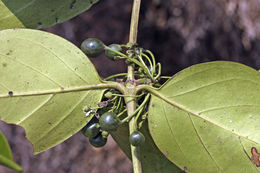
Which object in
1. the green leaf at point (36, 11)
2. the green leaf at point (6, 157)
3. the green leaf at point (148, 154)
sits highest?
the green leaf at point (36, 11)

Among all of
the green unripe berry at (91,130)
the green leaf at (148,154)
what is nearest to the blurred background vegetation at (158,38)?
the green leaf at (148,154)

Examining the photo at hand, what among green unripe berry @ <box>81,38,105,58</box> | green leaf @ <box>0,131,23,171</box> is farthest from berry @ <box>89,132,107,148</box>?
green leaf @ <box>0,131,23,171</box>

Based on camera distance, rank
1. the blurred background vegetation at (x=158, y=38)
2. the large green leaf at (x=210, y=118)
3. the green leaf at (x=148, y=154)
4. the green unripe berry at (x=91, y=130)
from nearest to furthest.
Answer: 1. the large green leaf at (x=210, y=118)
2. the green unripe berry at (x=91, y=130)
3. the green leaf at (x=148, y=154)
4. the blurred background vegetation at (x=158, y=38)

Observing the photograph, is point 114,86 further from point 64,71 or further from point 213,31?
point 213,31

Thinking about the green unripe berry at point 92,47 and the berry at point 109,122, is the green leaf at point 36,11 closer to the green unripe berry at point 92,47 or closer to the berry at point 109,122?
the green unripe berry at point 92,47

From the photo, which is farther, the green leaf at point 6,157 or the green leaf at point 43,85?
the green leaf at point 43,85

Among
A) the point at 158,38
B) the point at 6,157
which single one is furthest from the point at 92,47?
the point at 158,38

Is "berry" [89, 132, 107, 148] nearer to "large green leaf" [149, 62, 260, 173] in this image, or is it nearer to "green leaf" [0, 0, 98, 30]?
"large green leaf" [149, 62, 260, 173]
